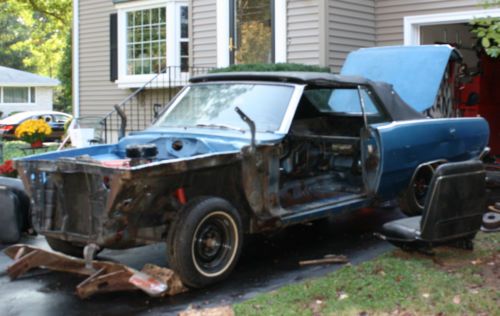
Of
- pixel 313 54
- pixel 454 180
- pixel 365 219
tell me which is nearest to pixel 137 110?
pixel 313 54

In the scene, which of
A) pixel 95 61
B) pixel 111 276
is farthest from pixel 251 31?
pixel 111 276

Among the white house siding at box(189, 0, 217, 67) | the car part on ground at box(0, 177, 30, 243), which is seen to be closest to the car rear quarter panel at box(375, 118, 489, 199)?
the car part on ground at box(0, 177, 30, 243)

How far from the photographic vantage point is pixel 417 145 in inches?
269

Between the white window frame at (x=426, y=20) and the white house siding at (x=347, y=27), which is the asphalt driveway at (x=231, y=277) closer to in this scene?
the white house siding at (x=347, y=27)

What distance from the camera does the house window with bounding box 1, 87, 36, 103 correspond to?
45.3 meters

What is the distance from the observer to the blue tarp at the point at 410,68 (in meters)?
7.94

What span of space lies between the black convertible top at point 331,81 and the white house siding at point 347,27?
4501 mm

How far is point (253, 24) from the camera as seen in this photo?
12641 millimetres

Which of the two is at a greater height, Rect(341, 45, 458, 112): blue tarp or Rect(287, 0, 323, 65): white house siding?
Rect(287, 0, 323, 65): white house siding

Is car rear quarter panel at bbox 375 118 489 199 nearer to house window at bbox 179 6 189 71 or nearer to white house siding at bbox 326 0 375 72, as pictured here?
white house siding at bbox 326 0 375 72

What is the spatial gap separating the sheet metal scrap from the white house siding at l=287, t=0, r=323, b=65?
7.23 meters

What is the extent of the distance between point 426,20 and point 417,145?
5.78m

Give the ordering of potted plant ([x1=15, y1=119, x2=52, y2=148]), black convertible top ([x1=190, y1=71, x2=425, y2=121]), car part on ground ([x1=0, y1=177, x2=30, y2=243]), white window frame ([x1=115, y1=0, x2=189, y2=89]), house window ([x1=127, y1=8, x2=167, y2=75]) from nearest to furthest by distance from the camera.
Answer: black convertible top ([x1=190, y1=71, x2=425, y2=121]), car part on ground ([x1=0, y1=177, x2=30, y2=243]), potted plant ([x1=15, y1=119, x2=52, y2=148]), white window frame ([x1=115, y1=0, x2=189, y2=89]), house window ([x1=127, y1=8, x2=167, y2=75])

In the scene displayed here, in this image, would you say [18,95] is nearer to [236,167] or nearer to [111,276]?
[236,167]
